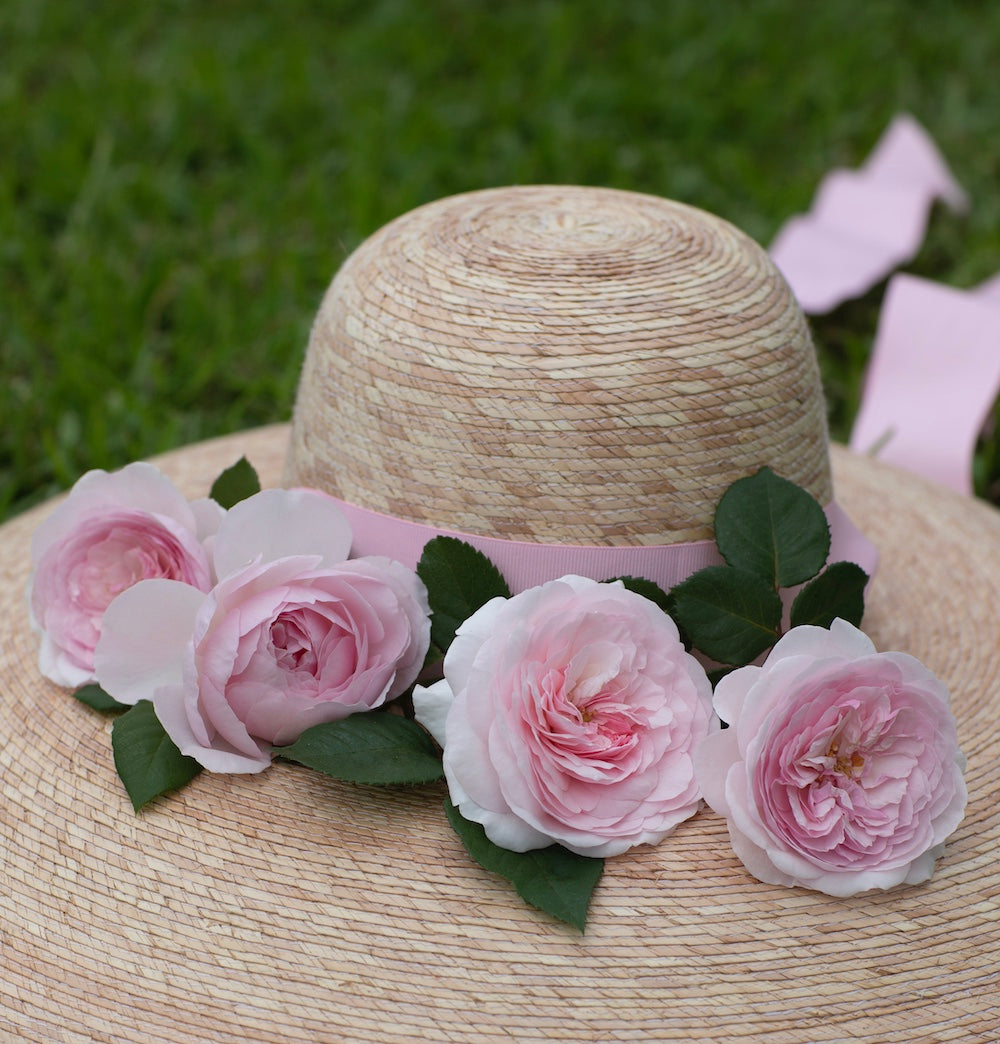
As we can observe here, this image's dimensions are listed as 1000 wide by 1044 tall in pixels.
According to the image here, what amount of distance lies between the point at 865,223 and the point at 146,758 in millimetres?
2081

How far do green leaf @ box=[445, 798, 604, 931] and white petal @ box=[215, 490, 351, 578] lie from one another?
0.23 m

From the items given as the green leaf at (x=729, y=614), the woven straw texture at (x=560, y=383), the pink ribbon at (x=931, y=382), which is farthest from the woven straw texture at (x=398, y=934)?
the pink ribbon at (x=931, y=382)

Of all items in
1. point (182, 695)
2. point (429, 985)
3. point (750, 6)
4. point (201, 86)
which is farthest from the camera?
point (750, 6)

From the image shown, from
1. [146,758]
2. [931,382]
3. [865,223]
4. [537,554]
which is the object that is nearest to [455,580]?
[537,554]

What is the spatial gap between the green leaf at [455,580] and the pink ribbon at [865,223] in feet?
4.77

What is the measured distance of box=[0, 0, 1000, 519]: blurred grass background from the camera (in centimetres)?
226

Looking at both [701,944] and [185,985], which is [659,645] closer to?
[701,944]

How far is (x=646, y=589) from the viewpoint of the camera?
1.03 metres

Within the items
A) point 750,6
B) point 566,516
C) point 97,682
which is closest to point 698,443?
point 566,516

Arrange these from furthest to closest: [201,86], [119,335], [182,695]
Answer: [201,86] → [119,335] → [182,695]

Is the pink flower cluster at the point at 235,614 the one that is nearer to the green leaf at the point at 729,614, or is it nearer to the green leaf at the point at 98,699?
the green leaf at the point at 98,699

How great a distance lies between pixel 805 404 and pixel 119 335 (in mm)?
1538

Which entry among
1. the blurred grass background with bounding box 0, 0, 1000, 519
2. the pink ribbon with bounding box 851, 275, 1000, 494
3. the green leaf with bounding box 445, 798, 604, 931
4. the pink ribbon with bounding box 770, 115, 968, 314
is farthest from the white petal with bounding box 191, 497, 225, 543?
the pink ribbon with bounding box 770, 115, 968, 314

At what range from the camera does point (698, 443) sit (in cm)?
106
